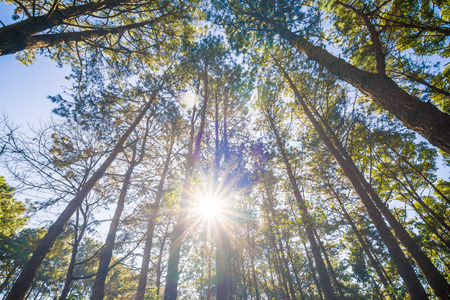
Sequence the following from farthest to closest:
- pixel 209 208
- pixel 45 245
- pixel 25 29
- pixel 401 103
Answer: pixel 209 208 < pixel 45 245 < pixel 25 29 < pixel 401 103

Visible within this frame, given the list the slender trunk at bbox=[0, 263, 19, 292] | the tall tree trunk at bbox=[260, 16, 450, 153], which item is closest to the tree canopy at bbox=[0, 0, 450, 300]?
the tall tree trunk at bbox=[260, 16, 450, 153]

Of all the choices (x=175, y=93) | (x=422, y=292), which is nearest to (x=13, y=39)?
(x=175, y=93)

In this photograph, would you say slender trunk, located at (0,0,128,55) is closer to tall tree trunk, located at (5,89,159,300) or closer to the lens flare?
tall tree trunk, located at (5,89,159,300)

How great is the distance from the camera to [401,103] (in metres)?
2.55

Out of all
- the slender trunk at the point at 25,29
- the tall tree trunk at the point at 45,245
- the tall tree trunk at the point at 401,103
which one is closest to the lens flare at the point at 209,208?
the tall tree trunk at the point at 45,245

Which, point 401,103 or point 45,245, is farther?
point 45,245

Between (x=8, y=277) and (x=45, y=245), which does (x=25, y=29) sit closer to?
(x=45, y=245)

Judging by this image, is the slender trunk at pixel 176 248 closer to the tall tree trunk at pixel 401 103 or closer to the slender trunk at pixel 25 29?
the tall tree trunk at pixel 401 103

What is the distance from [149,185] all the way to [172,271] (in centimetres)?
439

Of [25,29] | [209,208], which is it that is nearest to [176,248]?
[209,208]

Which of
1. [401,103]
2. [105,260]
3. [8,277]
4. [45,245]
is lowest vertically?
[105,260]

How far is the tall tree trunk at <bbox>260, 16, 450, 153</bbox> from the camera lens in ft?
Answer: 6.79

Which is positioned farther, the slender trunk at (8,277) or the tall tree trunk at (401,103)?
the slender trunk at (8,277)

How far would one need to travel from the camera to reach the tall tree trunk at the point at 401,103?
Answer: 2068 mm
